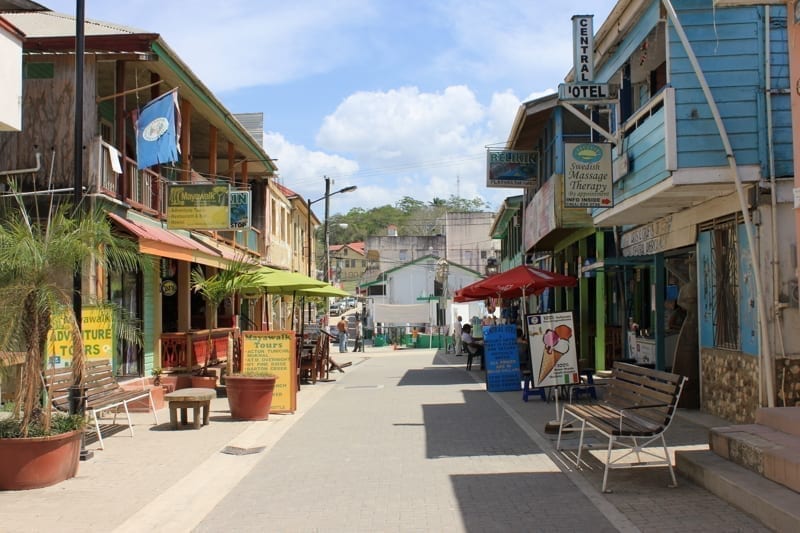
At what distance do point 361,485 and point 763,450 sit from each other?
11.7 feet

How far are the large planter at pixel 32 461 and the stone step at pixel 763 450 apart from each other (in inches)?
240

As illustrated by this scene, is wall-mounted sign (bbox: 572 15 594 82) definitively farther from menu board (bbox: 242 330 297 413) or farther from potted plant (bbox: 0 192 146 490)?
potted plant (bbox: 0 192 146 490)

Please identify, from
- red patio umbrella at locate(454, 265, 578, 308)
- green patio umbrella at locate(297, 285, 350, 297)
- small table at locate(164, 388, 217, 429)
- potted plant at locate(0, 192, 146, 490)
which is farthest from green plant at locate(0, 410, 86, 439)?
green patio umbrella at locate(297, 285, 350, 297)

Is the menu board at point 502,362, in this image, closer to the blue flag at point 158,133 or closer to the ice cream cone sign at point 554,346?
the ice cream cone sign at point 554,346

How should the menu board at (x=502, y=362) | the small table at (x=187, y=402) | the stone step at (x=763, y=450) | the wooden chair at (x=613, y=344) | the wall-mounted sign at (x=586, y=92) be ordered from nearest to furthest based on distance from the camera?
the stone step at (x=763, y=450)
the small table at (x=187, y=402)
the wall-mounted sign at (x=586, y=92)
the menu board at (x=502, y=362)
the wooden chair at (x=613, y=344)

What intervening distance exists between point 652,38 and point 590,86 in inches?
52.2

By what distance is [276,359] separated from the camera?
13.3 meters

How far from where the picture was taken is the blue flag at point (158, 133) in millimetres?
14180

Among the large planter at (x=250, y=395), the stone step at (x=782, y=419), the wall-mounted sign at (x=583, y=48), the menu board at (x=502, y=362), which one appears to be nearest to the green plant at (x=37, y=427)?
the large planter at (x=250, y=395)

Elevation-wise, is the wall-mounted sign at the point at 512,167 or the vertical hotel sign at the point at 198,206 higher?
the wall-mounted sign at the point at 512,167

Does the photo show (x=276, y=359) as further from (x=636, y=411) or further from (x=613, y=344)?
(x=613, y=344)

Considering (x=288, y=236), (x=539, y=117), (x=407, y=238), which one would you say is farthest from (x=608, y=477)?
(x=407, y=238)

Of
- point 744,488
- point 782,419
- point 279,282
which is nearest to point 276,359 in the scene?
Answer: point 279,282

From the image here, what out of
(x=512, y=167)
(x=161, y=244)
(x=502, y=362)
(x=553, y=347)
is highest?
(x=512, y=167)
